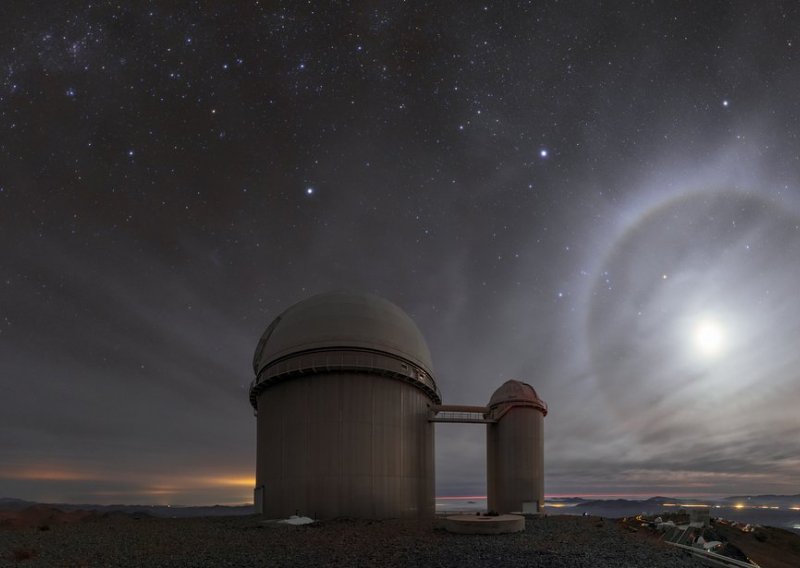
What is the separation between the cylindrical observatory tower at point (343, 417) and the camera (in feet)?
93.4

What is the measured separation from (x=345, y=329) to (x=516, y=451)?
14494 millimetres

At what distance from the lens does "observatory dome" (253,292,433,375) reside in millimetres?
30891

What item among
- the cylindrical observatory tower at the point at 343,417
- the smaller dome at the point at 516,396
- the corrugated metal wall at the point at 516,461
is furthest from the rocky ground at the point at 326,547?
the smaller dome at the point at 516,396

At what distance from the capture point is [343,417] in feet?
95.8

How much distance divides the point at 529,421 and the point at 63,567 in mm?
27783

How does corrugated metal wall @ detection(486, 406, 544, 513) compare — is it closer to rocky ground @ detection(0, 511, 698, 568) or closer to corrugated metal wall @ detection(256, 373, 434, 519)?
corrugated metal wall @ detection(256, 373, 434, 519)

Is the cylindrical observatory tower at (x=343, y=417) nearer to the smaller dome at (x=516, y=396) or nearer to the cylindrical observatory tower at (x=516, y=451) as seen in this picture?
the cylindrical observatory tower at (x=516, y=451)

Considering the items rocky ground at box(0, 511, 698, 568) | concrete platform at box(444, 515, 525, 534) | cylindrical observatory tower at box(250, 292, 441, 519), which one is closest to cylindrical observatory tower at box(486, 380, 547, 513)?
cylindrical observatory tower at box(250, 292, 441, 519)

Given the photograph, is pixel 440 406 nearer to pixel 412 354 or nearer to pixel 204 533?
pixel 412 354

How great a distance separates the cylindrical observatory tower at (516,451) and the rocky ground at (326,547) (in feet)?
32.6

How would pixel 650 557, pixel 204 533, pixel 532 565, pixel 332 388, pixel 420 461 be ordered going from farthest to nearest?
pixel 420 461 < pixel 332 388 < pixel 204 533 < pixel 650 557 < pixel 532 565

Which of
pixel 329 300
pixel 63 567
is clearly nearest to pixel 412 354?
pixel 329 300

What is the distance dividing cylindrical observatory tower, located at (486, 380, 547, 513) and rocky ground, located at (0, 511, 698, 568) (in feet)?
32.6

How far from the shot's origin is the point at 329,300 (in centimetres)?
3350
